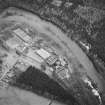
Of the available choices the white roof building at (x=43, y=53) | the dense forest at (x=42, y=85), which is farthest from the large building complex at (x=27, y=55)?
the dense forest at (x=42, y=85)

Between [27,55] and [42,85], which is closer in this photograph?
[42,85]

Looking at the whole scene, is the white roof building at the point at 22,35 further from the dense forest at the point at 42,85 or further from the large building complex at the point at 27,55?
the dense forest at the point at 42,85

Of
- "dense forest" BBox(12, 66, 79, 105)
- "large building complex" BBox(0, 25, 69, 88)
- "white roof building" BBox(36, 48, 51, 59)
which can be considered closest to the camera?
"dense forest" BBox(12, 66, 79, 105)

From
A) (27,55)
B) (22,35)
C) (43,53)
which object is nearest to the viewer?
(27,55)

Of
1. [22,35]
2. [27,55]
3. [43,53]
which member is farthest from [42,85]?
[22,35]

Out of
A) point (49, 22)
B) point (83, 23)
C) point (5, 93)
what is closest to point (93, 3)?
point (83, 23)

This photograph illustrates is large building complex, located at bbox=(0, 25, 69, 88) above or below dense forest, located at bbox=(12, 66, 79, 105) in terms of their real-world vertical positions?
above

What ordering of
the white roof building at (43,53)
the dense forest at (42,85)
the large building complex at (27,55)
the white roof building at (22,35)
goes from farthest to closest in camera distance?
the white roof building at (22,35), the white roof building at (43,53), the large building complex at (27,55), the dense forest at (42,85)

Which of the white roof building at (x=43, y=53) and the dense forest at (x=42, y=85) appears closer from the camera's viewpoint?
the dense forest at (x=42, y=85)

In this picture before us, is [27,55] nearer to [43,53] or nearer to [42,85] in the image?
[43,53]

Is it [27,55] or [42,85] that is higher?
[27,55]

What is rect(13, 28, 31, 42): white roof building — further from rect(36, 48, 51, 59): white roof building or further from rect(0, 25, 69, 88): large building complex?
rect(36, 48, 51, 59): white roof building

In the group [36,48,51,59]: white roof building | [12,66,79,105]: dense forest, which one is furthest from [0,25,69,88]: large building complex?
[12,66,79,105]: dense forest
